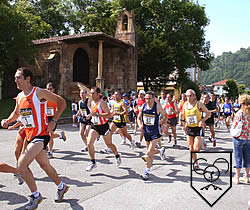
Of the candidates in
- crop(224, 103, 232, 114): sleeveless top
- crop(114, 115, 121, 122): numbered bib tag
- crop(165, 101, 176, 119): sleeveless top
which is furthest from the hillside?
crop(114, 115, 121, 122): numbered bib tag

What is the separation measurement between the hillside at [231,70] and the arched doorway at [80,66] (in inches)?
5036

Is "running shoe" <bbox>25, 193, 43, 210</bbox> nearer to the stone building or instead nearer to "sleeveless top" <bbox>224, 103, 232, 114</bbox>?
"sleeveless top" <bbox>224, 103, 232, 114</bbox>

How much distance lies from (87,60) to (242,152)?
73.5 ft

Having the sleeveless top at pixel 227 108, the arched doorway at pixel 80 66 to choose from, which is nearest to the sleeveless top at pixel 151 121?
the sleeveless top at pixel 227 108

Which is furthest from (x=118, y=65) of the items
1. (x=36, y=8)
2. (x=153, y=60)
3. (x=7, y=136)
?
(x=36, y=8)

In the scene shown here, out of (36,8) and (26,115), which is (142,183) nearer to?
(26,115)

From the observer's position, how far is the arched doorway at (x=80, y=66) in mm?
25000

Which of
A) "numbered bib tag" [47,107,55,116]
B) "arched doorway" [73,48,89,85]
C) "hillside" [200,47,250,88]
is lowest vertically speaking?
"numbered bib tag" [47,107,55,116]

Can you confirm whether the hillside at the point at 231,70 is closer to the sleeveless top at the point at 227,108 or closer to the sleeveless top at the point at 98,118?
the sleeveless top at the point at 227,108

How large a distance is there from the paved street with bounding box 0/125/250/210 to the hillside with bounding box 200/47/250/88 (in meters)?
144

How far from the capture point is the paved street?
4.12m

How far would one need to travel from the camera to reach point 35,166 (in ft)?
20.8

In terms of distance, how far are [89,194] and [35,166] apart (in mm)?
2352

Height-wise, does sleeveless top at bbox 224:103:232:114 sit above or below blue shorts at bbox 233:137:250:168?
above
